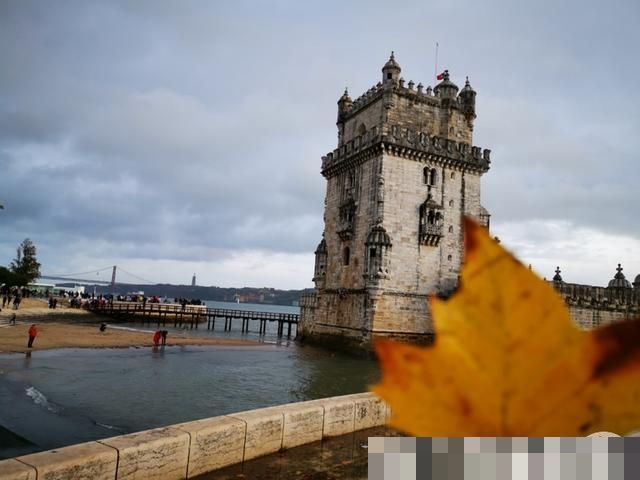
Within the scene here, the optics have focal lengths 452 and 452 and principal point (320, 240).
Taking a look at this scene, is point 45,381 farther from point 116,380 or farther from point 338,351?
point 338,351

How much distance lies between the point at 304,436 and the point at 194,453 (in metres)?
2.29

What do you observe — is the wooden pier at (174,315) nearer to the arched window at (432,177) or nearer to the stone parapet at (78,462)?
the arched window at (432,177)

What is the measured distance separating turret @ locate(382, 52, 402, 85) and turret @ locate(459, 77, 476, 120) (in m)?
5.30

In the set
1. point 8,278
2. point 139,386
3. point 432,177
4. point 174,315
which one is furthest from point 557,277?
point 8,278

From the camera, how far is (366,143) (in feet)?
91.4

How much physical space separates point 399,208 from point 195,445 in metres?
22.1

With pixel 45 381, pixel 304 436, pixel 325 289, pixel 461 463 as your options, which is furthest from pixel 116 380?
pixel 461 463

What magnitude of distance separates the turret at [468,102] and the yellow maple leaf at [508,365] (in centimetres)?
3189

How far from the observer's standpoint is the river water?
36.4ft

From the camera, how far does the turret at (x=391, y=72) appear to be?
92.0ft

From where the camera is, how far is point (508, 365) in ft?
3.20

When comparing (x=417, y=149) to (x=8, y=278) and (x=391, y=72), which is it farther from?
(x=8, y=278)

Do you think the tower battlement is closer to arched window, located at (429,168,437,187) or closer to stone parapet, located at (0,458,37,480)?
arched window, located at (429,168,437,187)

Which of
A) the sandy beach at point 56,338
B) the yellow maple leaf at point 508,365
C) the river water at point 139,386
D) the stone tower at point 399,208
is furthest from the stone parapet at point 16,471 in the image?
the stone tower at point 399,208
